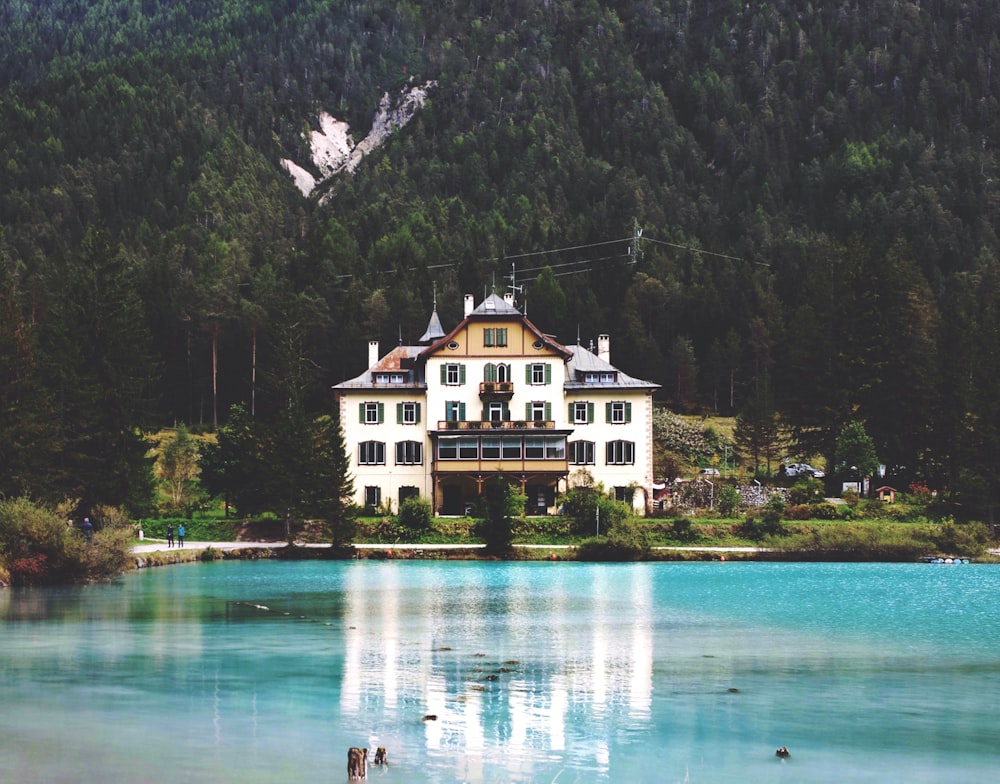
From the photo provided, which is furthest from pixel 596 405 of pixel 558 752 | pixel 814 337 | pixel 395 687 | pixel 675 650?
pixel 558 752

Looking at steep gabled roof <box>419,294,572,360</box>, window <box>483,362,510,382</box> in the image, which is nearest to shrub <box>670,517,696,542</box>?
steep gabled roof <box>419,294,572,360</box>

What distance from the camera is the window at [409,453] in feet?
260

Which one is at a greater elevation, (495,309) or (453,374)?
(495,309)

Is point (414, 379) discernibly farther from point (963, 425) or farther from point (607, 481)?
point (963, 425)

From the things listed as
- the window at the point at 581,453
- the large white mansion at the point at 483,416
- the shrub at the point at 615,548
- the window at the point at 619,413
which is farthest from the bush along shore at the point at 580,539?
the window at the point at 619,413

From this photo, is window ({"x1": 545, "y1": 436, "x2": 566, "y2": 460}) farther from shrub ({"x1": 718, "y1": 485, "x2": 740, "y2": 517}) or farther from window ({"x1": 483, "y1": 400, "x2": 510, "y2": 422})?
shrub ({"x1": 718, "y1": 485, "x2": 740, "y2": 517})

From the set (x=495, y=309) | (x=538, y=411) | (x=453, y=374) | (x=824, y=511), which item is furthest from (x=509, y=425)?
(x=824, y=511)

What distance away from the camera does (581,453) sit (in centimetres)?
7869

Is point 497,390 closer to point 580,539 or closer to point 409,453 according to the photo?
point 409,453

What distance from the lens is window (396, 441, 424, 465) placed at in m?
79.3

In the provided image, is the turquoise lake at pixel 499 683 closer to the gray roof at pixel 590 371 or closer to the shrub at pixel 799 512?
the shrub at pixel 799 512

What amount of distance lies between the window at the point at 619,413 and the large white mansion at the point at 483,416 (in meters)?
0.05

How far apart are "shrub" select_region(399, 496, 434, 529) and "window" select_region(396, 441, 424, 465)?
9949 millimetres

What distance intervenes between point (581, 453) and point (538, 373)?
4772mm
